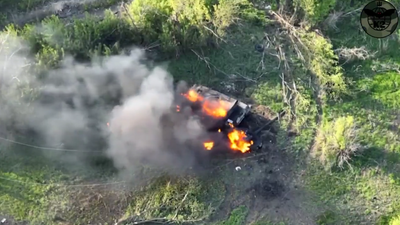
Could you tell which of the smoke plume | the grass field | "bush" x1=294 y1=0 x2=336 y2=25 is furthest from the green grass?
the smoke plume

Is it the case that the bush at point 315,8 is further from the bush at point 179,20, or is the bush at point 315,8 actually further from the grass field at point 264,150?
the bush at point 179,20

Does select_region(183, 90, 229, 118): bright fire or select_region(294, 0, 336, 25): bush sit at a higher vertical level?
select_region(294, 0, 336, 25): bush

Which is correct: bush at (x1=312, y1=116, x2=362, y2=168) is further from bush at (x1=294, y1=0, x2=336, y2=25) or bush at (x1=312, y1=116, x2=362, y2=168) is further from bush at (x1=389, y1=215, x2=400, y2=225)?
bush at (x1=294, y1=0, x2=336, y2=25)

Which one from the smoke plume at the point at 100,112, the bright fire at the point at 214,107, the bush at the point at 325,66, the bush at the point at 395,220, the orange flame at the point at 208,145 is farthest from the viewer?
the bush at the point at 325,66

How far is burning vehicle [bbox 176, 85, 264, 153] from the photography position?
20438mm

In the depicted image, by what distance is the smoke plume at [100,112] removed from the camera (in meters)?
20.0

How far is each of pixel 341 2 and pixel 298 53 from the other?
4623 millimetres

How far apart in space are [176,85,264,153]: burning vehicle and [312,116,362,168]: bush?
2.64 m

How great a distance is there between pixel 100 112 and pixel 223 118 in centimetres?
529

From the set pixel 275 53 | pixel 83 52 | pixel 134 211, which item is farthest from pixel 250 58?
pixel 134 211

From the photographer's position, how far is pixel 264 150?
20.7 meters

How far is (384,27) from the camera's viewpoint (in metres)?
25.0

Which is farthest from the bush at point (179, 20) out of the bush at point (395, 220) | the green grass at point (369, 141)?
the bush at point (395, 220)

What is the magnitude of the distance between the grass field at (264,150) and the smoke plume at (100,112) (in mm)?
555
